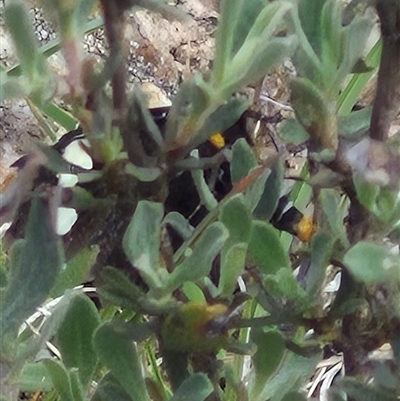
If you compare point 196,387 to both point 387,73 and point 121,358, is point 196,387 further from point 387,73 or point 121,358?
point 387,73

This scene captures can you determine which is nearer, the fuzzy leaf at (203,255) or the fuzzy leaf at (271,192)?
the fuzzy leaf at (203,255)

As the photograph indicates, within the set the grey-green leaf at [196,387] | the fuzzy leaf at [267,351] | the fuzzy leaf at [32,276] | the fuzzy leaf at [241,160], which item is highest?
the fuzzy leaf at [32,276]

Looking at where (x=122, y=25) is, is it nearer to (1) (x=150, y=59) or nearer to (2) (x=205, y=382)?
(2) (x=205, y=382)

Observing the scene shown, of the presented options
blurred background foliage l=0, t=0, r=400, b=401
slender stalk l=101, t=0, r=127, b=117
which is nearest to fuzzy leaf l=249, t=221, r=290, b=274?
blurred background foliage l=0, t=0, r=400, b=401

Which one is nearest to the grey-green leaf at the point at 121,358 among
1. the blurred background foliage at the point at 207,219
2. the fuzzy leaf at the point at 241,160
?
the blurred background foliage at the point at 207,219

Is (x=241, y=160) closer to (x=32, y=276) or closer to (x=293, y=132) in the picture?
(x=293, y=132)

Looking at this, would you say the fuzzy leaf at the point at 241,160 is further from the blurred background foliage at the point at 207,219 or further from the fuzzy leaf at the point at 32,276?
the fuzzy leaf at the point at 32,276

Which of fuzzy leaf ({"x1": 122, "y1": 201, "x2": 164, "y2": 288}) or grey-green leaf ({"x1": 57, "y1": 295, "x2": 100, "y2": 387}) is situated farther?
grey-green leaf ({"x1": 57, "y1": 295, "x2": 100, "y2": 387})

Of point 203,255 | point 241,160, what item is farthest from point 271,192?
point 203,255

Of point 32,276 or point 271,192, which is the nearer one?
point 32,276

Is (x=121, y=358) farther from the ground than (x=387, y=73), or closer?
closer

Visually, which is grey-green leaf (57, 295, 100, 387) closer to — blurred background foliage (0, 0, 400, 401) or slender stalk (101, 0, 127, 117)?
blurred background foliage (0, 0, 400, 401)
